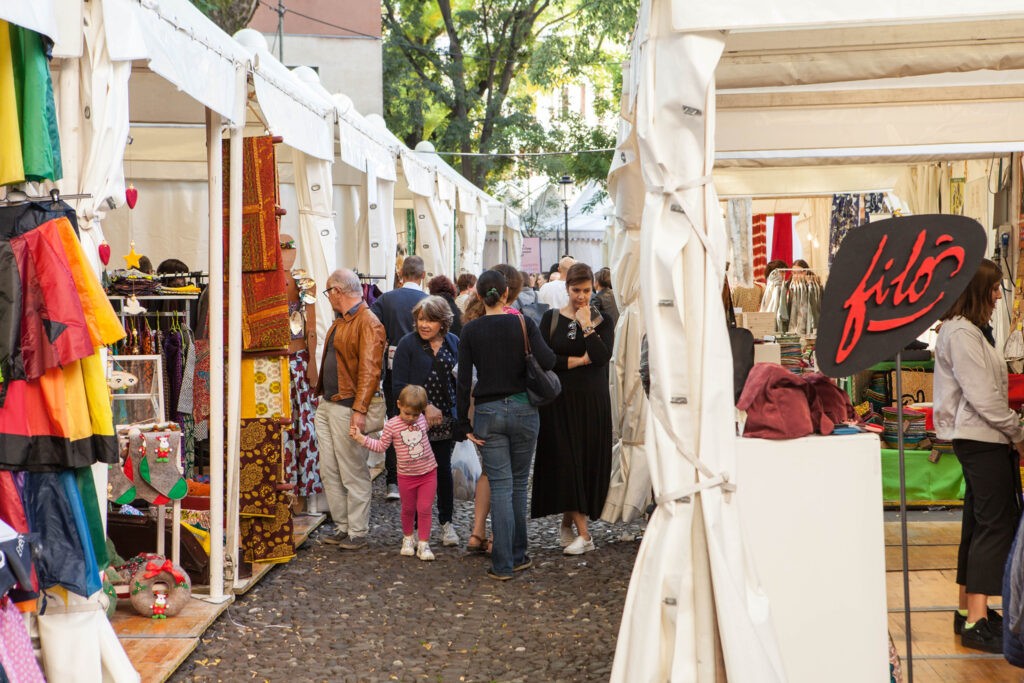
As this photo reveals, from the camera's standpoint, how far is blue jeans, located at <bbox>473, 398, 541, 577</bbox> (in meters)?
6.62

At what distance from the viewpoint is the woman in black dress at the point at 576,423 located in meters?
7.12

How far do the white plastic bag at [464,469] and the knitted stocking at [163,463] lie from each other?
8.74 feet

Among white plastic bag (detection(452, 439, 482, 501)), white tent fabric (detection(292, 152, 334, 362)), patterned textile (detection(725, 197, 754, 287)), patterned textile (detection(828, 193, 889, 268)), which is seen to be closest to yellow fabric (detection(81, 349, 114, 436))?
white plastic bag (detection(452, 439, 482, 501))

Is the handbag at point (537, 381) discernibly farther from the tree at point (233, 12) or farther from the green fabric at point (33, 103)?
the tree at point (233, 12)

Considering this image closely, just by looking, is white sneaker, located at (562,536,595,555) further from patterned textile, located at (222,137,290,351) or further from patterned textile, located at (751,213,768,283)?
patterned textile, located at (751,213,768,283)

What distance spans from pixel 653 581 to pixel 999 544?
6.95ft

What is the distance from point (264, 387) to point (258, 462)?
0.43m

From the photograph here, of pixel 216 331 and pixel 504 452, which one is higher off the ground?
pixel 216 331

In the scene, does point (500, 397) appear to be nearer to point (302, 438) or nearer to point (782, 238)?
point (302, 438)

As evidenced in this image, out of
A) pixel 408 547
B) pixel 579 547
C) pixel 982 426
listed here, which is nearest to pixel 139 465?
pixel 408 547

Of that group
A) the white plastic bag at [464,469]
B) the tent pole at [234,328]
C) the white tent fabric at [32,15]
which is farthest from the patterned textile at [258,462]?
the white tent fabric at [32,15]

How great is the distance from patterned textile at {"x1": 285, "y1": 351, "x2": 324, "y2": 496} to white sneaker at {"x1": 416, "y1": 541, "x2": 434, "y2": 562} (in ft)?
3.86

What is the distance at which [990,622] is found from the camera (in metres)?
5.15

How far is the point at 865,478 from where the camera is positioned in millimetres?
3877
